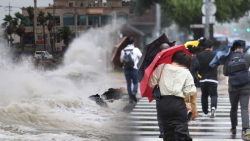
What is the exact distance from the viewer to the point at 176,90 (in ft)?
17.0

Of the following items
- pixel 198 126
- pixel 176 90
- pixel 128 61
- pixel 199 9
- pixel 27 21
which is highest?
pixel 199 9

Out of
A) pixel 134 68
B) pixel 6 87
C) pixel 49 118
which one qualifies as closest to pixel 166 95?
pixel 49 118

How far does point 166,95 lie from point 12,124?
174 cm

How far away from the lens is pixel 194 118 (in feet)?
32.4

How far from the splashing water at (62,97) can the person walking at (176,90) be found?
0.69m

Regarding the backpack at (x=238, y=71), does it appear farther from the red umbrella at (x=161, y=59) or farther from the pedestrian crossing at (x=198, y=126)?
the red umbrella at (x=161, y=59)

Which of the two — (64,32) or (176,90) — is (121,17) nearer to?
(64,32)

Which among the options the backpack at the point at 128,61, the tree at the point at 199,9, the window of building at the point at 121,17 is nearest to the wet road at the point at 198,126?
the backpack at the point at 128,61

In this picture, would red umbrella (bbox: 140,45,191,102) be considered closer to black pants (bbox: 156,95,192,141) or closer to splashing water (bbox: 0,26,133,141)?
black pants (bbox: 156,95,192,141)

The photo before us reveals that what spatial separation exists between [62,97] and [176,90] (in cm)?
140

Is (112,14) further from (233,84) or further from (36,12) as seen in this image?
(233,84)

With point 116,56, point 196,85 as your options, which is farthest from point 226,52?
point 116,56

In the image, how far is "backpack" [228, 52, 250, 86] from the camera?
761 centimetres

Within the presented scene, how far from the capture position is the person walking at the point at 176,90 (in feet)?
17.1
